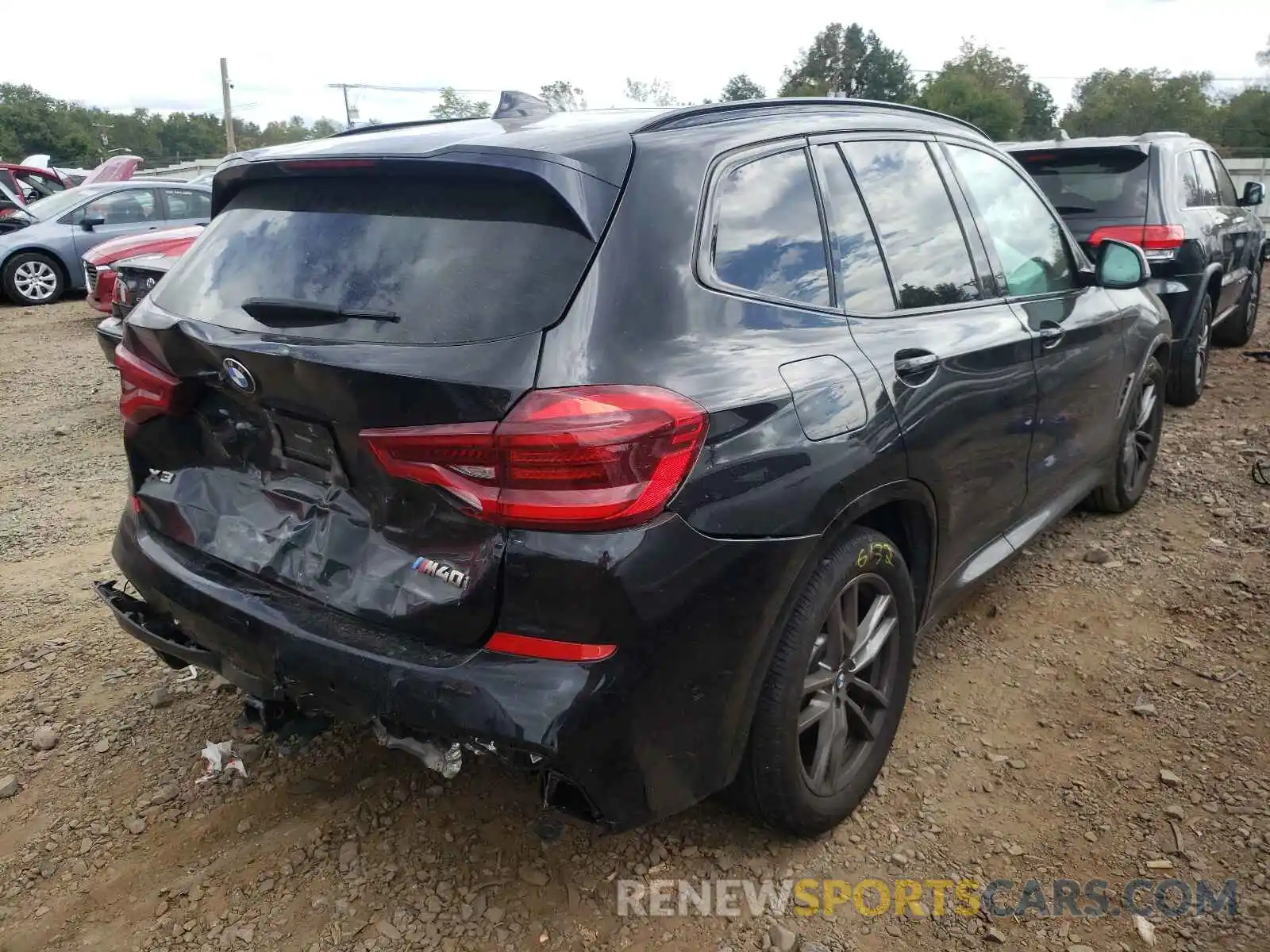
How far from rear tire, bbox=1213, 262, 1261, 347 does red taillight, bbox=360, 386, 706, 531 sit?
8.27 meters

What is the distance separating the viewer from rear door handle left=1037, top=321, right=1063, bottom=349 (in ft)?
10.5

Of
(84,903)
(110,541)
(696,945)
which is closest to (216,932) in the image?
(84,903)

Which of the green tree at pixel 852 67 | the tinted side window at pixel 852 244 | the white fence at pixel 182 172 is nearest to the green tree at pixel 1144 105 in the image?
the green tree at pixel 852 67

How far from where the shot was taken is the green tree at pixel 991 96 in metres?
62.8

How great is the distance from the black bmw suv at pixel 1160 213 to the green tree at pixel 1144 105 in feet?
193

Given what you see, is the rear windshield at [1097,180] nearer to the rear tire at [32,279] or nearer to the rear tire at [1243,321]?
the rear tire at [1243,321]

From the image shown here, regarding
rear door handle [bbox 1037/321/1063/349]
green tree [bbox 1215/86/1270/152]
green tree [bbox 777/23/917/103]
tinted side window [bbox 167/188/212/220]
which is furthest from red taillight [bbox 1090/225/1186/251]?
green tree [bbox 777/23/917/103]

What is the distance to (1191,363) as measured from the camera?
6.41 m

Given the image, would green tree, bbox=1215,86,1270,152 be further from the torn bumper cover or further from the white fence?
the torn bumper cover

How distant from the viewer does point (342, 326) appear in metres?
2.02

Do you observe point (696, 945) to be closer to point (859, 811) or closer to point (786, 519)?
point (859, 811)

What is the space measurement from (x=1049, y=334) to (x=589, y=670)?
2.23 meters

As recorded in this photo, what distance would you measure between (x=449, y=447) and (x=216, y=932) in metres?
1.32

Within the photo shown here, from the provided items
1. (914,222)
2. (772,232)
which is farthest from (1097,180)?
(772,232)
